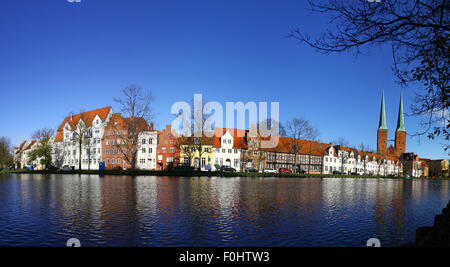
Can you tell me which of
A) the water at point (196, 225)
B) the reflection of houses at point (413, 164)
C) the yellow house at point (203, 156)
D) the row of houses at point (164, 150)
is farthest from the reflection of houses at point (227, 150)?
the reflection of houses at point (413, 164)

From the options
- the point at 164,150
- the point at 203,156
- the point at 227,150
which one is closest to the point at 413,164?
the point at 227,150

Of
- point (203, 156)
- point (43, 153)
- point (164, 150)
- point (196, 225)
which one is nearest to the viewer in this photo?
point (196, 225)

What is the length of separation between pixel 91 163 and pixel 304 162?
66155mm

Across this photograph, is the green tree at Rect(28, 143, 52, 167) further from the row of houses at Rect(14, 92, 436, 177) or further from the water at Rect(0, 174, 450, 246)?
the water at Rect(0, 174, 450, 246)

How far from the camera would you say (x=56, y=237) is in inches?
356

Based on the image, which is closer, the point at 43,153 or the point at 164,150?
the point at 43,153

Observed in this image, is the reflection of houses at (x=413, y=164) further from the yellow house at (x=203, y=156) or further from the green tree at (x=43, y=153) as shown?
the green tree at (x=43, y=153)

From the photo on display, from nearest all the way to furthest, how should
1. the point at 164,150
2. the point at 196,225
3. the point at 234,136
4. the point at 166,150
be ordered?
the point at 196,225
the point at 166,150
the point at 164,150
the point at 234,136

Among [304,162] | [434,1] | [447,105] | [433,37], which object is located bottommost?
[304,162]

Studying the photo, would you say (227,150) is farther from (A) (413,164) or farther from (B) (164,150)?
→ (A) (413,164)

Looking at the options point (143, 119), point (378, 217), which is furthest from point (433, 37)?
point (143, 119)

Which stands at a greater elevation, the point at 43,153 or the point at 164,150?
the point at 164,150

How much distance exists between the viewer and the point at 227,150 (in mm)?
88438

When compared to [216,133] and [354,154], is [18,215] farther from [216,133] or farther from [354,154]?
[354,154]
